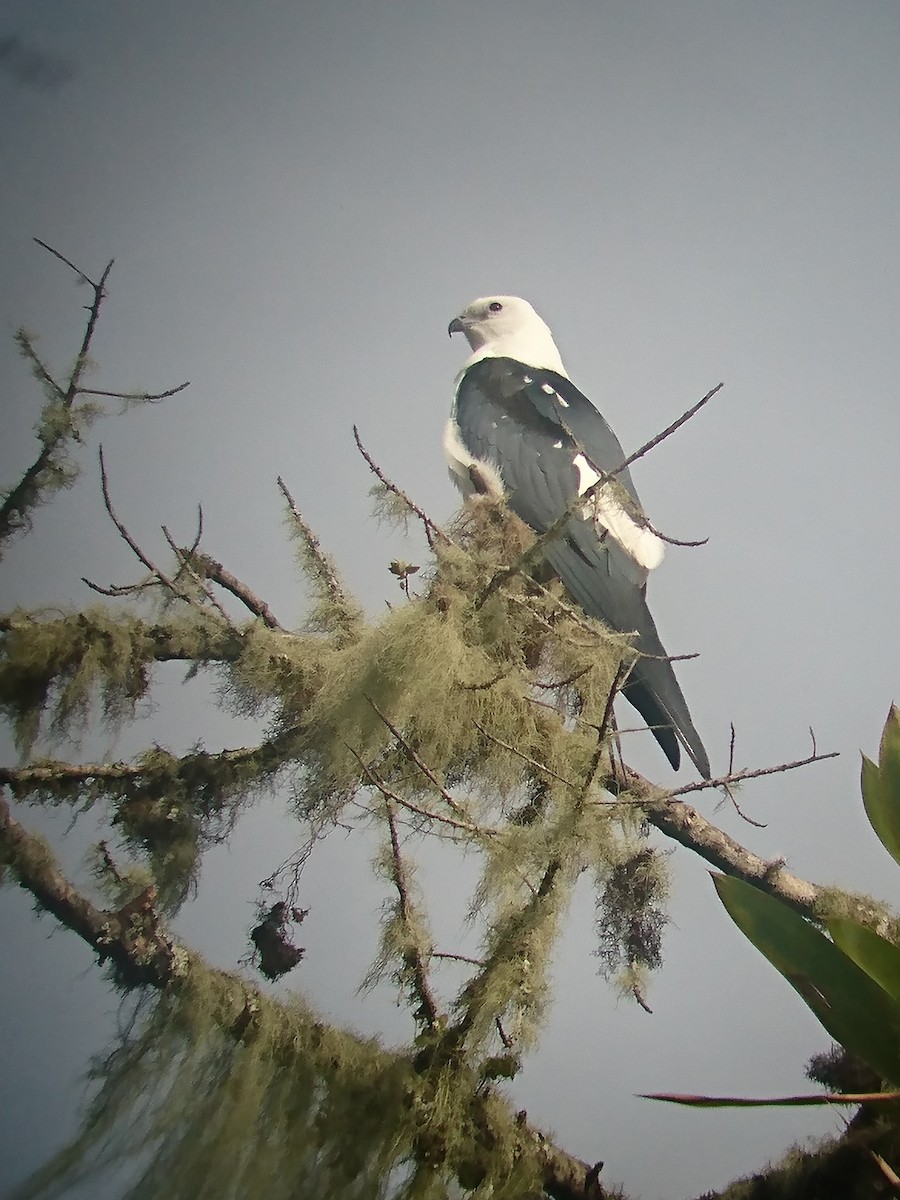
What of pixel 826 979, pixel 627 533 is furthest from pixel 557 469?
pixel 826 979

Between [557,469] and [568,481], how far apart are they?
35 mm

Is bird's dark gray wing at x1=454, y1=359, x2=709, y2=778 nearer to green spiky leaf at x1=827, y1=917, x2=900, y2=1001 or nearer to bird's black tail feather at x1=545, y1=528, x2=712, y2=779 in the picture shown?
bird's black tail feather at x1=545, y1=528, x2=712, y2=779

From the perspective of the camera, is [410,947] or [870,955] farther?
[410,947]

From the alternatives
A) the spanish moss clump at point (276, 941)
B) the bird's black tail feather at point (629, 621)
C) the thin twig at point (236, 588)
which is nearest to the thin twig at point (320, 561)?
the thin twig at point (236, 588)

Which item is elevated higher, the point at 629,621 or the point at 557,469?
the point at 557,469

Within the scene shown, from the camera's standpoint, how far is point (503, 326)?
224cm

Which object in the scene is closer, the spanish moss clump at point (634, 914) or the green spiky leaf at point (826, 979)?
the green spiky leaf at point (826, 979)

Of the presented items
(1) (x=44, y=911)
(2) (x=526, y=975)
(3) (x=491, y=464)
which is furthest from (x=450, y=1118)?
(3) (x=491, y=464)

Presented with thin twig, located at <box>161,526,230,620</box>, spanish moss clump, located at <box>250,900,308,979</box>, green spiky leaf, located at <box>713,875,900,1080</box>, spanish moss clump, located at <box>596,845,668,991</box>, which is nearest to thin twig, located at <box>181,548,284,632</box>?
thin twig, located at <box>161,526,230,620</box>

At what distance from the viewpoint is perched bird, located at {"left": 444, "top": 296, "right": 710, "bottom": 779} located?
1.60 m

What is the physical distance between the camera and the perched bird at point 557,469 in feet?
5.25

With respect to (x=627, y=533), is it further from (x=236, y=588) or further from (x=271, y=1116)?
(x=271, y=1116)

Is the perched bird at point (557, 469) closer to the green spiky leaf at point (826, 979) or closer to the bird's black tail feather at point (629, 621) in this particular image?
the bird's black tail feather at point (629, 621)

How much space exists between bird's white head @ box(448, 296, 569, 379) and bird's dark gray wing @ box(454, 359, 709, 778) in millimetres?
139
